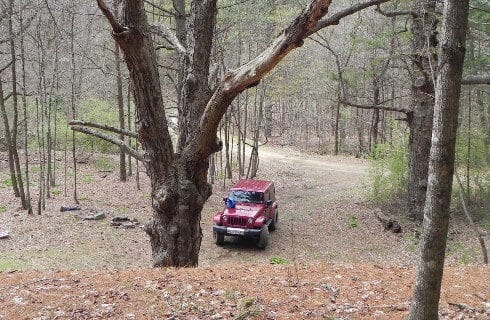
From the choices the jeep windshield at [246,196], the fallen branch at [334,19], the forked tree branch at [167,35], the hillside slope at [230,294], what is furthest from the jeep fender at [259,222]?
the fallen branch at [334,19]

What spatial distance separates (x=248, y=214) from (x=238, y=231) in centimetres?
60

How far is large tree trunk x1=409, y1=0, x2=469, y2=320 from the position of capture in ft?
9.68

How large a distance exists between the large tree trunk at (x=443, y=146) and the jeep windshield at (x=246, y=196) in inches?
442

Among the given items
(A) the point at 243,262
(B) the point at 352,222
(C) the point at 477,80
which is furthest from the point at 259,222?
(C) the point at 477,80

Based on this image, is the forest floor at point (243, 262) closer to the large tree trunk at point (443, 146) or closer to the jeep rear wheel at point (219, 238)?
the jeep rear wheel at point (219, 238)

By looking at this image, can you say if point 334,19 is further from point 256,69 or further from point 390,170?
point 390,170

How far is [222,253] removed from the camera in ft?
43.5

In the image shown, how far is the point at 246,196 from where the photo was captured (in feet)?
47.6

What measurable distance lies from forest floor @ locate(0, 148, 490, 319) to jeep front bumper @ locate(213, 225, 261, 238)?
1.77ft

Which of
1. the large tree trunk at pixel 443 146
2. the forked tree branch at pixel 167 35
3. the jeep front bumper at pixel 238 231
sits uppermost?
the forked tree branch at pixel 167 35

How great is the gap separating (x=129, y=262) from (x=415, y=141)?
9.47 m

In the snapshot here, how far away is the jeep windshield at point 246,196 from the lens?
47.3 ft

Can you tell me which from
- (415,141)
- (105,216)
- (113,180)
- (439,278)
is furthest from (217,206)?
(439,278)

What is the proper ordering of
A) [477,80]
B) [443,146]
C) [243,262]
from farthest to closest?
[243,262] < [477,80] < [443,146]
